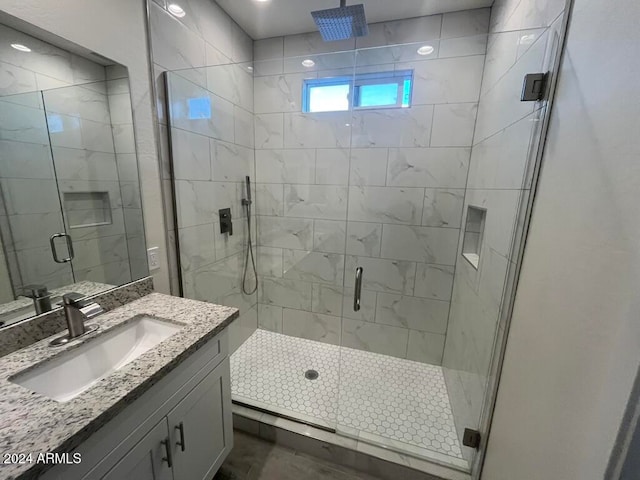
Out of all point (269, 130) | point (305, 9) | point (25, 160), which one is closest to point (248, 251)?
point (269, 130)

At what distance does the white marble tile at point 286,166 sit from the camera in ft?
6.90

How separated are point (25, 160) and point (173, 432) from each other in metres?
1.16

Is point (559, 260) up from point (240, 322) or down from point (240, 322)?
up

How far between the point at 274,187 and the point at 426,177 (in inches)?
48.9

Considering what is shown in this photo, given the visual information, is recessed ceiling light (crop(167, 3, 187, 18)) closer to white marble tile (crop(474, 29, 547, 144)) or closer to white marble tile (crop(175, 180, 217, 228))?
white marble tile (crop(175, 180, 217, 228))

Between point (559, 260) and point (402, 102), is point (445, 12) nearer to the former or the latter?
point (402, 102)

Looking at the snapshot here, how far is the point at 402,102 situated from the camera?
1839 millimetres

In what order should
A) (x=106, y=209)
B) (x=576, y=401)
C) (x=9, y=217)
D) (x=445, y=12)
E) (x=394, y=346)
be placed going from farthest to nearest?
(x=394, y=346) < (x=445, y=12) < (x=106, y=209) < (x=9, y=217) < (x=576, y=401)

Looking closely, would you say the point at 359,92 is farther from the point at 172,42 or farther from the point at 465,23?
the point at 172,42

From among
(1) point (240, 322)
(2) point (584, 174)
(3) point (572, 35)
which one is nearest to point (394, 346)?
(1) point (240, 322)

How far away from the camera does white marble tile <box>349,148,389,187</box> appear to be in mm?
1929

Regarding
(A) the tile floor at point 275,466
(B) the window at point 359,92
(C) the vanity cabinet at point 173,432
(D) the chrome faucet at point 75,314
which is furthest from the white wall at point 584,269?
(D) the chrome faucet at point 75,314

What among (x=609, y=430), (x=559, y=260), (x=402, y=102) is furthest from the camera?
(x=402, y=102)

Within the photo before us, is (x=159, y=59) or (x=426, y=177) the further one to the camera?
(x=426, y=177)
